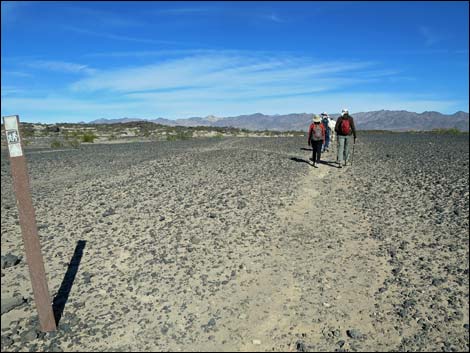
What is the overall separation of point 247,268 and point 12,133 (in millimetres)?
3607

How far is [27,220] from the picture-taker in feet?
13.1

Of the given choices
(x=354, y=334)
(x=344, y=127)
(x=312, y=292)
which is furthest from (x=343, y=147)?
(x=354, y=334)

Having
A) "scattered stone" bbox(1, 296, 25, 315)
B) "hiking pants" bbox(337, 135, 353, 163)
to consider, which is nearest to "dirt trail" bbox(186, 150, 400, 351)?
"scattered stone" bbox(1, 296, 25, 315)

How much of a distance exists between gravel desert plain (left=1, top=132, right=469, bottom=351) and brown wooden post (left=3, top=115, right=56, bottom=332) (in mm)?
291

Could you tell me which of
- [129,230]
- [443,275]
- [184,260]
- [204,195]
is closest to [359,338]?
[443,275]

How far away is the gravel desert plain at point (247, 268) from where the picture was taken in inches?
164

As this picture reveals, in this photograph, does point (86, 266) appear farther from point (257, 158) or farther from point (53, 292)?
point (257, 158)

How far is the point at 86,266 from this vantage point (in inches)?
→ 227

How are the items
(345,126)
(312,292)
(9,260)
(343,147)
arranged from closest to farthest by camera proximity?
(312,292) → (9,260) → (345,126) → (343,147)

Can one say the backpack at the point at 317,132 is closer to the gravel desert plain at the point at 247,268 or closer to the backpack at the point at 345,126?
the backpack at the point at 345,126

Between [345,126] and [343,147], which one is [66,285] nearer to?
[345,126]

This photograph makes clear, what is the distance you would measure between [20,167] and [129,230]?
11.7 ft

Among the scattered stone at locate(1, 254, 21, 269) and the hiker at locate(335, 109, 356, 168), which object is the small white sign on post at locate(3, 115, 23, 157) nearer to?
the scattered stone at locate(1, 254, 21, 269)

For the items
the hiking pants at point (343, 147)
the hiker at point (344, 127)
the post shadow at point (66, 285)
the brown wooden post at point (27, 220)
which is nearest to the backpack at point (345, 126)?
the hiker at point (344, 127)
